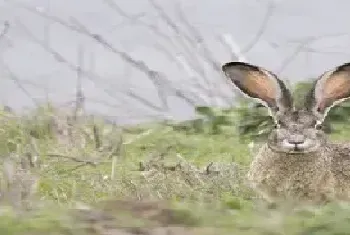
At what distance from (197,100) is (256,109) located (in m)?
0.61

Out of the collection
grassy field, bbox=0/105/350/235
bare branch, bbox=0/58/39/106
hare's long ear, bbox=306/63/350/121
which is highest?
bare branch, bbox=0/58/39/106

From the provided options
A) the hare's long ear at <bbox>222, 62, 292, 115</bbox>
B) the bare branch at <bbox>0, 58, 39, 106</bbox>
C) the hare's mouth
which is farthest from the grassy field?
the hare's long ear at <bbox>222, 62, 292, 115</bbox>

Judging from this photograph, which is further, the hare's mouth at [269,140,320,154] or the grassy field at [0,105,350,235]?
the hare's mouth at [269,140,320,154]

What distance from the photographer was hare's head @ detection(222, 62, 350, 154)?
736 centimetres

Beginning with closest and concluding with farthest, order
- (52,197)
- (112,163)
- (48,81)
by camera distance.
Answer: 1. (52,197)
2. (112,163)
3. (48,81)

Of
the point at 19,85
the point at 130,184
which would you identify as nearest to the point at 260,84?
the point at 130,184

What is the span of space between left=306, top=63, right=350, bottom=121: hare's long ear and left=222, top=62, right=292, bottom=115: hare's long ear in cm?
14

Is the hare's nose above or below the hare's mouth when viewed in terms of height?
above

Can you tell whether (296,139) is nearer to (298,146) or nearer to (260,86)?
(298,146)

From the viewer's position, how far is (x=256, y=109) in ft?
36.4

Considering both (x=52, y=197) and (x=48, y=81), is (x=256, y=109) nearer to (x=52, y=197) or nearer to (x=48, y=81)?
(x=48, y=81)

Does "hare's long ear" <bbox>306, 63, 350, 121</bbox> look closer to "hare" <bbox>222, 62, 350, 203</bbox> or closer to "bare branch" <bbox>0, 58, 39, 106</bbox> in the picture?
"hare" <bbox>222, 62, 350, 203</bbox>

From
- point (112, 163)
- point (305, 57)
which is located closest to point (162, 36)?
point (305, 57)

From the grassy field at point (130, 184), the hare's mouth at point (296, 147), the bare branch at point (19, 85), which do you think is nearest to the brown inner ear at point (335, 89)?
the hare's mouth at point (296, 147)
